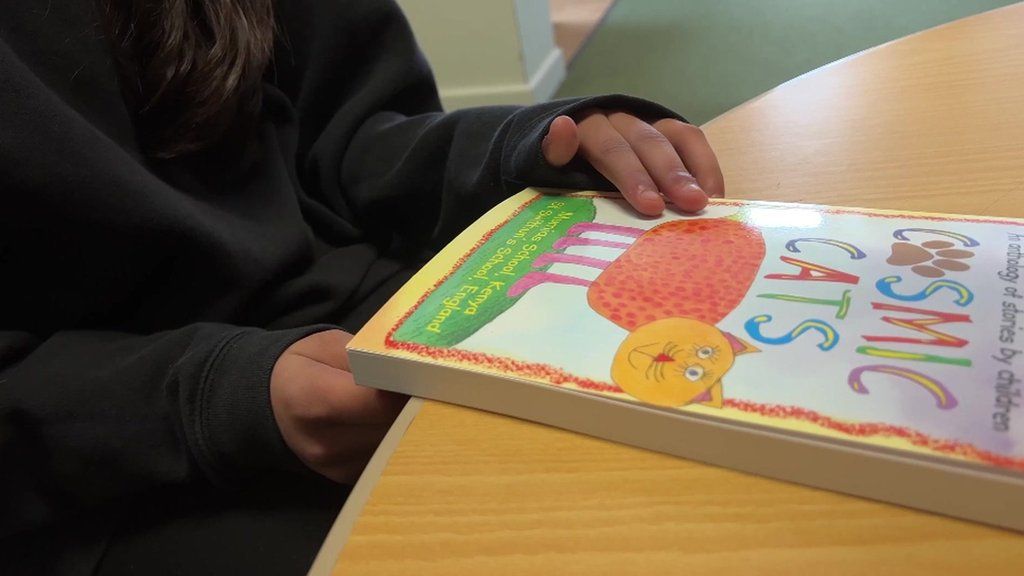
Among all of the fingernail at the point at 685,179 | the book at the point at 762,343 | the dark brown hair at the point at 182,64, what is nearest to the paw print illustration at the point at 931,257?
the book at the point at 762,343

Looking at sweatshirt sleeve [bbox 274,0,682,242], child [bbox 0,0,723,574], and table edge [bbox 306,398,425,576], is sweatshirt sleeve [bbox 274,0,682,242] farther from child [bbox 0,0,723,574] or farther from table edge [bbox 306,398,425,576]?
table edge [bbox 306,398,425,576]

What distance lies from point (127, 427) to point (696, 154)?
1.15 feet

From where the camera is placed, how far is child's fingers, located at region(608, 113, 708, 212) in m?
0.37

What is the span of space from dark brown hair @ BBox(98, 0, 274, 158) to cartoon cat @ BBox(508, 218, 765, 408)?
0.99 ft

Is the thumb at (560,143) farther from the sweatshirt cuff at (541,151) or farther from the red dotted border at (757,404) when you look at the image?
the red dotted border at (757,404)

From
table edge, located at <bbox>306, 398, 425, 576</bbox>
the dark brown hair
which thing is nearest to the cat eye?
table edge, located at <bbox>306, 398, 425, 576</bbox>

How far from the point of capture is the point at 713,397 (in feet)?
0.78

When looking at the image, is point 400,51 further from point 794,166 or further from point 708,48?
point 708,48

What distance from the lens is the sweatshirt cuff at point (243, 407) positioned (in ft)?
1.16

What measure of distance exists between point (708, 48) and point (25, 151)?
6.06 feet

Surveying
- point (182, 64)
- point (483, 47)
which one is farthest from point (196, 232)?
point (483, 47)

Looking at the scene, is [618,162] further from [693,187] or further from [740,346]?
[740,346]

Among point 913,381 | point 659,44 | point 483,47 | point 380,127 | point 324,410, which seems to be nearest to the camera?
point 913,381

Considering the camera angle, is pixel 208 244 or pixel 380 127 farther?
pixel 380 127
